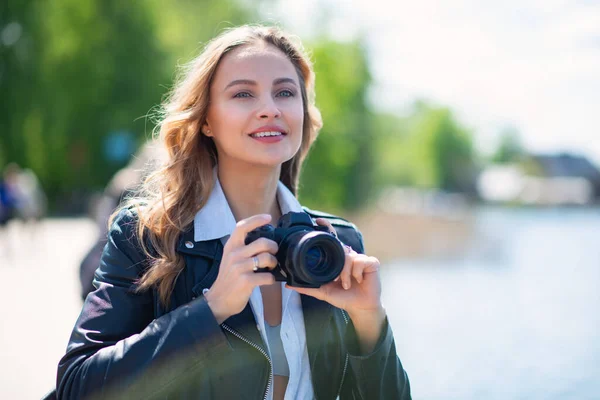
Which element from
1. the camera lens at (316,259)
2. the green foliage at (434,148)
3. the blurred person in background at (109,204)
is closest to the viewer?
the camera lens at (316,259)

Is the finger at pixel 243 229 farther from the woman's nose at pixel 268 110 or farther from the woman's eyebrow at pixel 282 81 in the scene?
the woman's eyebrow at pixel 282 81

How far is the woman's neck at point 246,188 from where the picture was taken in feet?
8.13

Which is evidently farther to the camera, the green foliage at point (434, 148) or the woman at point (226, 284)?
the green foliage at point (434, 148)

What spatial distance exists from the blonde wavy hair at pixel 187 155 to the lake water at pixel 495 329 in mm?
5152

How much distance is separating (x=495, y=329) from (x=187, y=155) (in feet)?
28.3

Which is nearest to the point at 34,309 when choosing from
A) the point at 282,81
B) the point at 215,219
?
the point at 215,219

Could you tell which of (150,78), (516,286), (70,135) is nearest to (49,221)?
(70,135)

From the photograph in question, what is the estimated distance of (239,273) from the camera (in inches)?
80.1

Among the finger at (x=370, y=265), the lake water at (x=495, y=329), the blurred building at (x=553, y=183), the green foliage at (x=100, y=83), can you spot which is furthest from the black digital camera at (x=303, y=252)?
the blurred building at (x=553, y=183)

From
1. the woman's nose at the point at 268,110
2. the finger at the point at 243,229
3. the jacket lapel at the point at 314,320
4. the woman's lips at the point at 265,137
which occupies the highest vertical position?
the woman's nose at the point at 268,110

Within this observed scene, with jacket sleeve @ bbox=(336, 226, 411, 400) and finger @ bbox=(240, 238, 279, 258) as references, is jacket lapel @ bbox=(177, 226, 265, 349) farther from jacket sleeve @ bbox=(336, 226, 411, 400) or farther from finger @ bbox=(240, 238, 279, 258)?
jacket sleeve @ bbox=(336, 226, 411, 400)

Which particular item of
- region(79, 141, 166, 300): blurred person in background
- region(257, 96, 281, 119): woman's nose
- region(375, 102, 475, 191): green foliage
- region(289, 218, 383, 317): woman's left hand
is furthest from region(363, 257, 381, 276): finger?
region(375, 102, 475, 191): green foliage

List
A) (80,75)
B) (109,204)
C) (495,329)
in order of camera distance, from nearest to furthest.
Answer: (109,204) < (495,329) < (80,75)

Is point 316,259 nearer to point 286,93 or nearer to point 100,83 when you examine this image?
point 286,93
